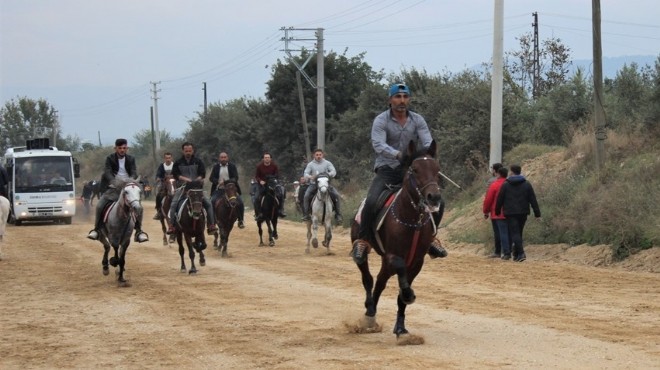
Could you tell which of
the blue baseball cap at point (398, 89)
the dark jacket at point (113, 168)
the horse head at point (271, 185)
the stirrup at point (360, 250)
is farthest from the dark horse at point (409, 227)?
the horse head at point (271, 185)

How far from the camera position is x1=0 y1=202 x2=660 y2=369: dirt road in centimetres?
1027

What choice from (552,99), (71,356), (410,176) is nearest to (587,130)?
(552,99)

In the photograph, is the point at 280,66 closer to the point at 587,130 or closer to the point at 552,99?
the point at 552,99

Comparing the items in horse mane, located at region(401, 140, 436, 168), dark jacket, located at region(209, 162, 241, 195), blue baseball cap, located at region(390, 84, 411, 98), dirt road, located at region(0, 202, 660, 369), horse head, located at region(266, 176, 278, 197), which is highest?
blue baseball cap, located at region(390, 84, 411, 98)

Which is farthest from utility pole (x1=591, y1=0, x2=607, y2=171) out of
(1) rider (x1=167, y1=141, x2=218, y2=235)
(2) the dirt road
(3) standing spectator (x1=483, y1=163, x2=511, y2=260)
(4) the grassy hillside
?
(1) rider (x1=167, y1=141, x2=218, y2=235)

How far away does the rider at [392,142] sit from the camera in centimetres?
1160

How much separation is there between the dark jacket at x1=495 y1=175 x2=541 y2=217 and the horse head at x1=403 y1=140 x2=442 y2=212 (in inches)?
422

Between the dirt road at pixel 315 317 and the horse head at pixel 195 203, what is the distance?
1246 mm

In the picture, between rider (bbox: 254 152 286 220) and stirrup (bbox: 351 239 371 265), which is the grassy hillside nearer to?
rider (bbox: 254 152 286 220)

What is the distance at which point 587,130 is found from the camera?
97.0 feet

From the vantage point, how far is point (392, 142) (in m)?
11.7

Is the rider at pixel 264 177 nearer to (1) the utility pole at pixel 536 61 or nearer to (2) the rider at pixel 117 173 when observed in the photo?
(2) the rider at pixel 117 173

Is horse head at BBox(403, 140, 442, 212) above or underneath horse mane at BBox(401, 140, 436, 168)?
underneath

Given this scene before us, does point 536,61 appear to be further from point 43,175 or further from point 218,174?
point 218,174
